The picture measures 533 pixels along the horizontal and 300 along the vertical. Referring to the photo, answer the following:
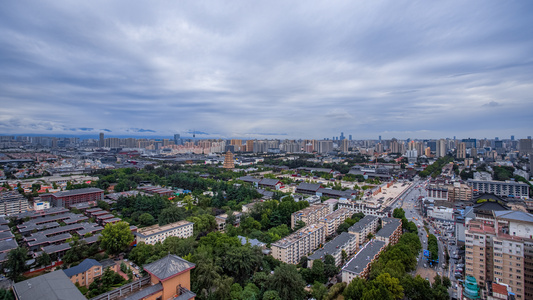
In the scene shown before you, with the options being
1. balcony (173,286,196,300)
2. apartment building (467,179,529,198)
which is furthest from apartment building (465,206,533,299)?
apartment building (467,179,529,198)

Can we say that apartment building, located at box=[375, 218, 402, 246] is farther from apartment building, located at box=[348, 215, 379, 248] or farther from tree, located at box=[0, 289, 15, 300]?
tree, located at box=[0, 289, 15, 300]

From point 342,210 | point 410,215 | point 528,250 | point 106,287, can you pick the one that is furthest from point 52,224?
point 410,215

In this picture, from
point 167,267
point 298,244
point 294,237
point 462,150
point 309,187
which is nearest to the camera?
point 167,267

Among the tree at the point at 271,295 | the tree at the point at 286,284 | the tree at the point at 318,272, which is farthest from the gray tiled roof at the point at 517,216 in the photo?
the tree at the point at 271,295

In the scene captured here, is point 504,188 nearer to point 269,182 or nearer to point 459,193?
point 459,193

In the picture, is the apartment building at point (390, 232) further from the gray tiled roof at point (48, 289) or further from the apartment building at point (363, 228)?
the gray tiled roof at point (48, 289)

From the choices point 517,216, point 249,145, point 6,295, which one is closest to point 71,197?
point 6,295

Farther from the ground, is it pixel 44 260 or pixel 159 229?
pixel 159 229

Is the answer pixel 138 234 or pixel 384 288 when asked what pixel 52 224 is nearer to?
pixel 138 234
